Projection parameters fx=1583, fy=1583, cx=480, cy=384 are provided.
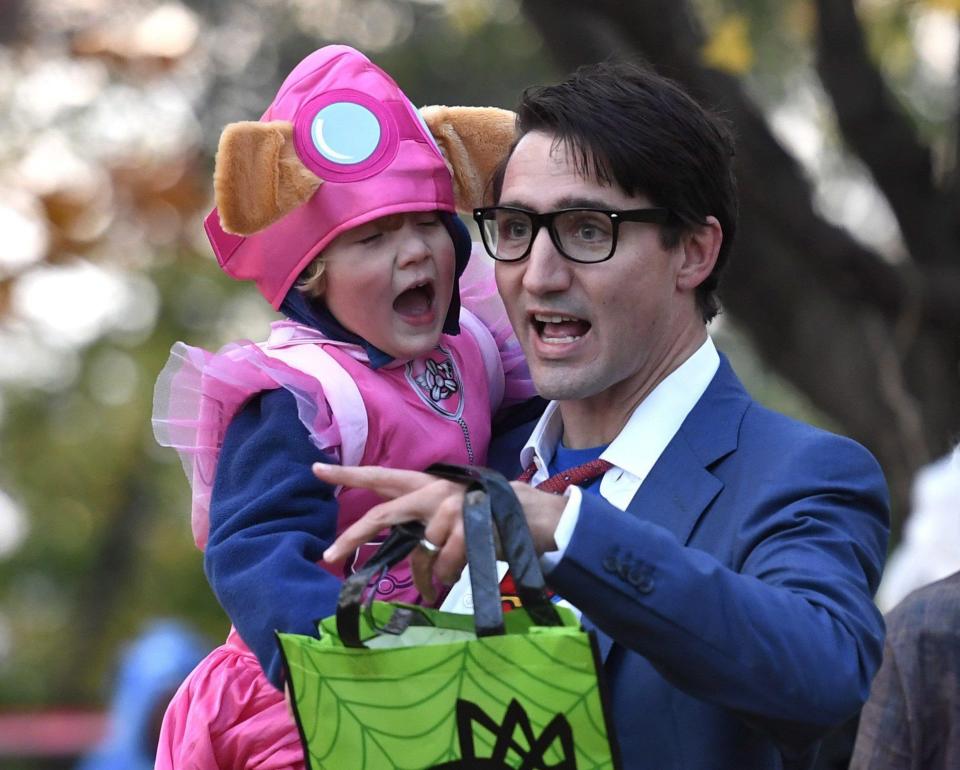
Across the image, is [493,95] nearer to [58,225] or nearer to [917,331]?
[58,225]

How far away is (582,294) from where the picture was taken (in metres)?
2.64

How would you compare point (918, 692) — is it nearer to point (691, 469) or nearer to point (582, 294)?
point (691, 469)

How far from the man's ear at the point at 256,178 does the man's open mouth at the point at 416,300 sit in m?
0.26

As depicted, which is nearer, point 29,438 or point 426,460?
point 426,460

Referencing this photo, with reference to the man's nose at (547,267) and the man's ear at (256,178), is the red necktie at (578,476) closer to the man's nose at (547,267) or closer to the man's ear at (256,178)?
the man's nose at (547,267)

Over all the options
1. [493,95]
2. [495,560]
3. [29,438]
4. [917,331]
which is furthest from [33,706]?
[495,560]

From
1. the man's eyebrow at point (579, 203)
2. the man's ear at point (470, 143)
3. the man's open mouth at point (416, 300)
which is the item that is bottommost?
the man's open mouth at point (416, 300)

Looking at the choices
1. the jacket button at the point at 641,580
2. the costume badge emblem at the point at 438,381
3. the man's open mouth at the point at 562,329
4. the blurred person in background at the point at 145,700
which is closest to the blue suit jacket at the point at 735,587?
the jacket button at the point at 641,580

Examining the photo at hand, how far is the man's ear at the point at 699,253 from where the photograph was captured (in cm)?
277

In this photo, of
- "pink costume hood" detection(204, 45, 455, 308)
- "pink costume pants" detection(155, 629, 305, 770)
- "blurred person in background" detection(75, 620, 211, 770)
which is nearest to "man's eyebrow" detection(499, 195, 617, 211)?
"pink costume hood" detection(204, 45, 455, 308)

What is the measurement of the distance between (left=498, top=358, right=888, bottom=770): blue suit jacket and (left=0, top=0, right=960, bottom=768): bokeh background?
2.84 m

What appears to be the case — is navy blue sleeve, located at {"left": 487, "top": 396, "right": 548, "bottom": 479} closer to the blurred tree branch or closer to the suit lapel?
the suit lapel

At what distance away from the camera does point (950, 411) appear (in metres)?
6.25

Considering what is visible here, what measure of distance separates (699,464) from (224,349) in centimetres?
85
